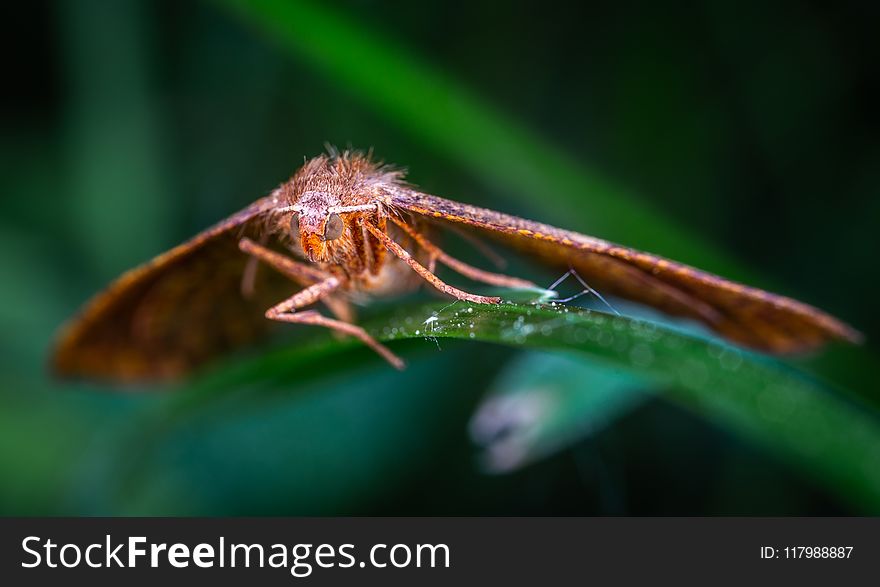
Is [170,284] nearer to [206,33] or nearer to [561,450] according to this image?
[561,450]

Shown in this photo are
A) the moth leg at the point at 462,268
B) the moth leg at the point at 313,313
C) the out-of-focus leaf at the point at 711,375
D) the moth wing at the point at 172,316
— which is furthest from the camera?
the moth wing at the point at 172,316

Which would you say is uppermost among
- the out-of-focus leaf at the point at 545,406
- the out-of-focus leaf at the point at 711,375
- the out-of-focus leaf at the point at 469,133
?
the out-of-focus leaf at the point at 469,133

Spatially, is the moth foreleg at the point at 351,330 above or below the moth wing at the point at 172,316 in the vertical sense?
below

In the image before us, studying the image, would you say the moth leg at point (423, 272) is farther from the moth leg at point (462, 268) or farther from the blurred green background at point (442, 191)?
the blurred green background at point (442, 191)

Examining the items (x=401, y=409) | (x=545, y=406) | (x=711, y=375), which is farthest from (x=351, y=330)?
(x=401, y=409)

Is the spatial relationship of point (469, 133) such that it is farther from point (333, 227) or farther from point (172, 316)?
point (172, 316)

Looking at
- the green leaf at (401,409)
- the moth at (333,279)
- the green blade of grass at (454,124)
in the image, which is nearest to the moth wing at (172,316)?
the moth at (333,279)

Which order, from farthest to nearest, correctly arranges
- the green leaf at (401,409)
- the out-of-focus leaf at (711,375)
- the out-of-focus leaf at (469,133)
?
the out-of-focus leaf at (469,133) < the green leaf at (401,409) < the out-of-focus leaf at (711,375)

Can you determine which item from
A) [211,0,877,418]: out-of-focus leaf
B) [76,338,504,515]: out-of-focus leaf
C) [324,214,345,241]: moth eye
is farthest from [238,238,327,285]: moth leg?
[211,0,877,418]: out-of-focus leaf
